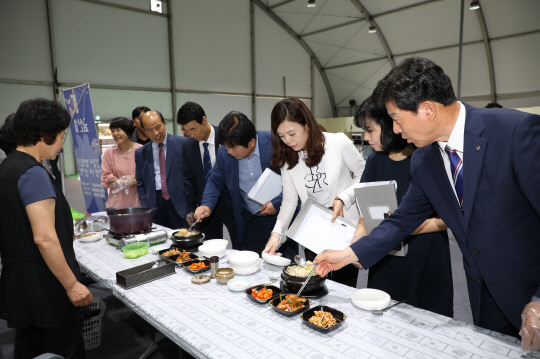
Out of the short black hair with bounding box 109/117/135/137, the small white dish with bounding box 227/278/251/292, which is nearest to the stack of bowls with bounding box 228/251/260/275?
the small white dish with bounding box 227/278/251/292

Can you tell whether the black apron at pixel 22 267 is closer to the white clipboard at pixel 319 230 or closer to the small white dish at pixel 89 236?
the small white dish at pixel 89 236

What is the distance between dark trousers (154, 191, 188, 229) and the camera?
3.22 metres

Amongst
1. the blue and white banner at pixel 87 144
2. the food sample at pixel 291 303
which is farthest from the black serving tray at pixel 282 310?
the blue and white banner at pixel 87 144

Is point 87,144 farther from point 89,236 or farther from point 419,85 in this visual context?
point 419,85

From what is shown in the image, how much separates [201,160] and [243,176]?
740mm

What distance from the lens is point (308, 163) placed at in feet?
6.84

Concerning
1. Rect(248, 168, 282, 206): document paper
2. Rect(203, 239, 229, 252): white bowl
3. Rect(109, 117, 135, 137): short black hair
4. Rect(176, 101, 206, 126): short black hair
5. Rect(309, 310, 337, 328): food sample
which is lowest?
Rect(309, 310, 337, 328): food sample

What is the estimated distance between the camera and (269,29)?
11.8 m

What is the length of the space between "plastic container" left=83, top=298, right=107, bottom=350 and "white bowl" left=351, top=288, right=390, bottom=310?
73.1 inches

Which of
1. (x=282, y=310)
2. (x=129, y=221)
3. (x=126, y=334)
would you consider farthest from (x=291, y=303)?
(x=126, y=334)

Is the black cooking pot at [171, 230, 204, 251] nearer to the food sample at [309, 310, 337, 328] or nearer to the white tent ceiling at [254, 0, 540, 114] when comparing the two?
the food sample at [309, 310, 337, 328]

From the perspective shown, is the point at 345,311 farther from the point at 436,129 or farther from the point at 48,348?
the point at 48,348

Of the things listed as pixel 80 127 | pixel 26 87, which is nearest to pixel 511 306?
pixel 80 127

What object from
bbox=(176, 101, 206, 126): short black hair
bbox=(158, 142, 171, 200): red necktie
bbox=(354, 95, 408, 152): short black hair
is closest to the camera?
bbox=(354, 95, 408, 152): short black hair
